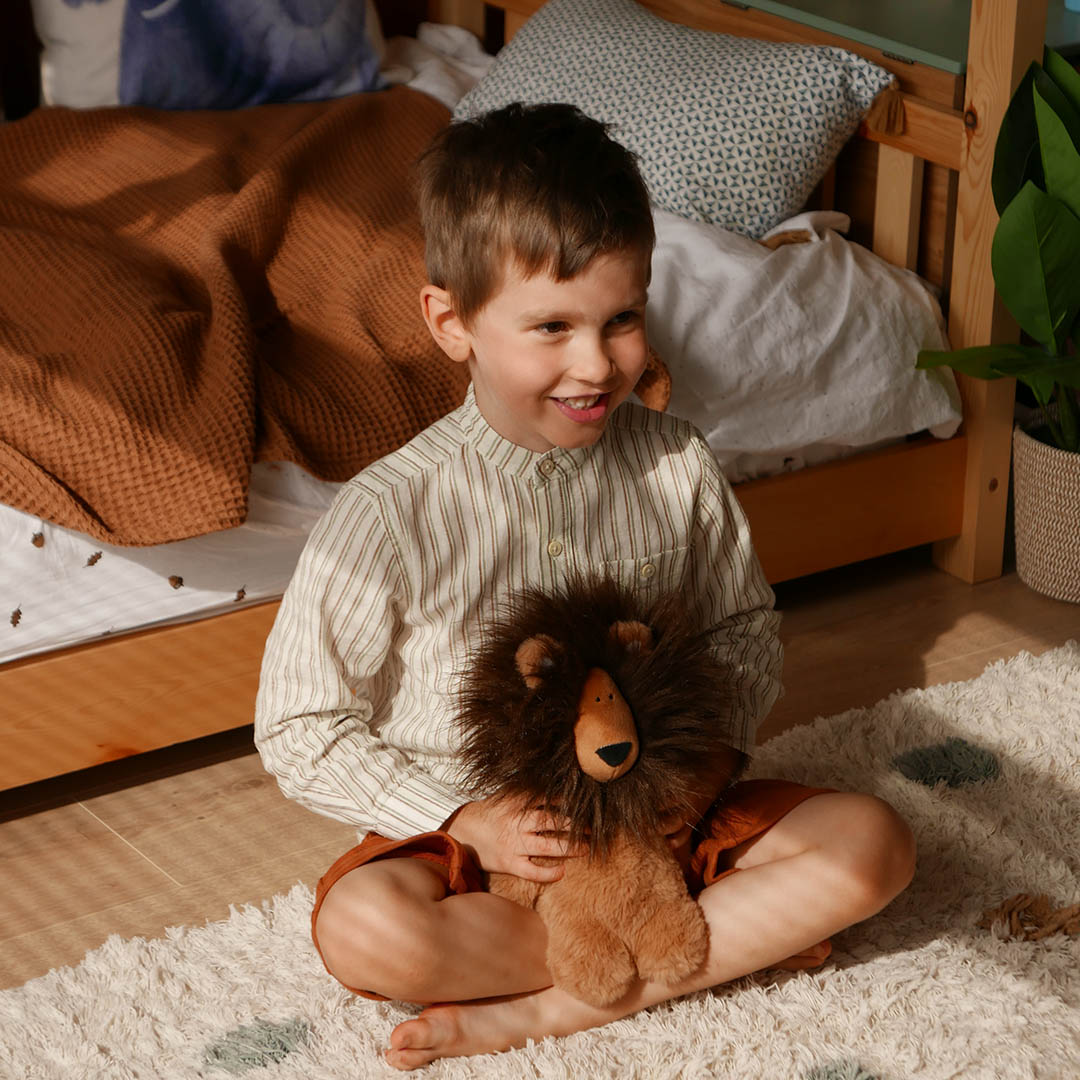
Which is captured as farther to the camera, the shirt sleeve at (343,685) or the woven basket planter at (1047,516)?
the woven basket planter at (1047,516)

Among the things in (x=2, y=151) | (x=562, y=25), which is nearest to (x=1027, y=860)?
(x=562, y=25)

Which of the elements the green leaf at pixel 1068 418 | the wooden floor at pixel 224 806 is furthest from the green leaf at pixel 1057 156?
the wooden floor at pixel 224 806

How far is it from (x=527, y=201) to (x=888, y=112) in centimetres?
94

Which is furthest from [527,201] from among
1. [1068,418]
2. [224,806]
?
[1068,418]

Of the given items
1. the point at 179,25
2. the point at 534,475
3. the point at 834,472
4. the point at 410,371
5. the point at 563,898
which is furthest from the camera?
the point at 179,25

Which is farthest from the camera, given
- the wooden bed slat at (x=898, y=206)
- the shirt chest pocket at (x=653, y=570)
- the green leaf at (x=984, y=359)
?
the wooden bed slat at (x=898, y=206)

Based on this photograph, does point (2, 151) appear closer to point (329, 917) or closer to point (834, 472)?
point (834, 472)

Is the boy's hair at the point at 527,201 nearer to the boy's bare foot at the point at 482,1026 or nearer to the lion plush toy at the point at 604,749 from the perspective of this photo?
the lion plush toy at the point at 604,749

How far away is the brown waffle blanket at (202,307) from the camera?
4.55 ft

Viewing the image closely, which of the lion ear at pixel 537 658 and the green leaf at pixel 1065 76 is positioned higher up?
the green leaf at pixel 1065 76

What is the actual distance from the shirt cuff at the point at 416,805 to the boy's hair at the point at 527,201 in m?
0.38

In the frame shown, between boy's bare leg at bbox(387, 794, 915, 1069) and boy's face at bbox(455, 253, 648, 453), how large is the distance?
1.26 ft

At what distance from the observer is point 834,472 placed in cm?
181

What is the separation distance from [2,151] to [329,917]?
1515mm
